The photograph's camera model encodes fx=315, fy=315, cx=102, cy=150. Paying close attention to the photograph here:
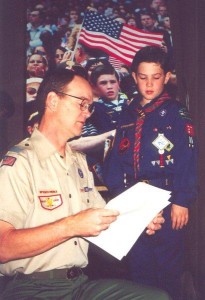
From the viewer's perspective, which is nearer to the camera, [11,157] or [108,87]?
[11,157]

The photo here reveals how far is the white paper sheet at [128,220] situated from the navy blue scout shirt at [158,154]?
70cm

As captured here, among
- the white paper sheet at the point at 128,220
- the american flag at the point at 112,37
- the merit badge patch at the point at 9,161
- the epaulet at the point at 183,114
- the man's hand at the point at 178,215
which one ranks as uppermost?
the american flag at the point at 112,37

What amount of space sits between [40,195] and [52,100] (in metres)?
0.49

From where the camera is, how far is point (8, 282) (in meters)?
1.25

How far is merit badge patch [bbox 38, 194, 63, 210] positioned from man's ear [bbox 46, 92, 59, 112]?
→ 45 cm

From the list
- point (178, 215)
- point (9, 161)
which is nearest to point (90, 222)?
point (9, 161)

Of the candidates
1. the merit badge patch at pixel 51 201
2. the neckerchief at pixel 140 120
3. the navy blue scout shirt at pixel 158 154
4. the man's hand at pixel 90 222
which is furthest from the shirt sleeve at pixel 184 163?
the man's hand at pixel 90 222

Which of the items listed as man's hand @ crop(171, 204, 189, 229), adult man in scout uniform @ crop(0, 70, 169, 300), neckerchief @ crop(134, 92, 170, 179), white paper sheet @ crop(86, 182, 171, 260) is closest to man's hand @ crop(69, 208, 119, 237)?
adult man in scout uniform @ crop(0, 70, 169, 300)

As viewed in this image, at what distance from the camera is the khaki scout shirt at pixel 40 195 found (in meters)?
1.22

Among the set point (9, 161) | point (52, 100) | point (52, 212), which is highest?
point (52, 100)

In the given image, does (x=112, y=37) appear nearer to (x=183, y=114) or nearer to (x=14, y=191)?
(x=183, y=114)

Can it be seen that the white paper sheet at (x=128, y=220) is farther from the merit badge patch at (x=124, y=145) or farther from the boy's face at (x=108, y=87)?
the boy's face at (x=108, y=87)

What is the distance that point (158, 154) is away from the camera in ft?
6.68

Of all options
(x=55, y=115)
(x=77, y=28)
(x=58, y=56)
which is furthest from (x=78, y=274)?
(x=77, y=28)
